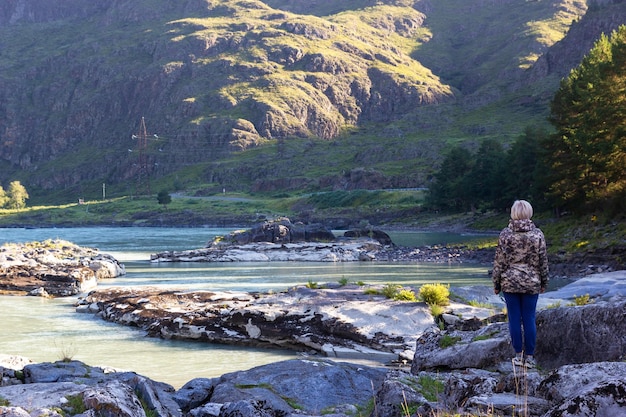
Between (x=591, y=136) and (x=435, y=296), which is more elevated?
(x=591, y=136)

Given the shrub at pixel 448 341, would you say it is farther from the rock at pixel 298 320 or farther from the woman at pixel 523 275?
the rock at pixel 298 320

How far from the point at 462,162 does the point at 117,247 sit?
63.7 m

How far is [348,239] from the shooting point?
8562 cm

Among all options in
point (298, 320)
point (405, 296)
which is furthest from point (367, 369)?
point (405, 296)

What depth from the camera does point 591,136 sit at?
56.6 meters

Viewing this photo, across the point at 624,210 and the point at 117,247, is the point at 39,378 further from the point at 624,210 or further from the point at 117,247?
the point at 117,247

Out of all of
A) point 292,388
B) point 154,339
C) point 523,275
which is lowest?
point 154,339

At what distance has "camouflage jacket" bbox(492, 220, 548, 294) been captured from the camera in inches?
489

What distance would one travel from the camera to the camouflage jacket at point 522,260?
1243 centimetres

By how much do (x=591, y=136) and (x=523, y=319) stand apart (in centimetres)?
4800

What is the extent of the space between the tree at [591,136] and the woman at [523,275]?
43.2m

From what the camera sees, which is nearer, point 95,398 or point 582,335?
point 95,398

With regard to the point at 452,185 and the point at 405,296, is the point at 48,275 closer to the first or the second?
the point at 405,296

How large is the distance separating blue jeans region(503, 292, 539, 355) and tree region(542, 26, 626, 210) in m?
43.5
